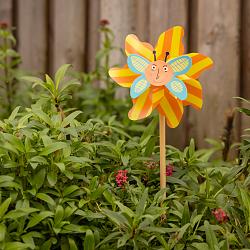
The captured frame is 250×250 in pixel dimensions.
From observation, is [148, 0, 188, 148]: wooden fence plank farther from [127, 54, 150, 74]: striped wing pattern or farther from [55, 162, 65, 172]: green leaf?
[55, 162, 65, 172]: green leaf

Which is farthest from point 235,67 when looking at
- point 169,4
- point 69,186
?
point 69,186

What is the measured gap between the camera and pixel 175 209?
1.61 metres

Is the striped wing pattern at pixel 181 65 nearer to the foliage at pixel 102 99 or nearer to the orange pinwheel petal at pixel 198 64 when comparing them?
the orange pinwheel petal at pixel 198 64

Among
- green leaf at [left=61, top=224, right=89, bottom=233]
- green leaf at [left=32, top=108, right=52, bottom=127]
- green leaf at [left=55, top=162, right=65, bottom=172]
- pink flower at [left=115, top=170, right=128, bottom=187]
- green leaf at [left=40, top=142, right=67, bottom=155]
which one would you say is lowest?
green leaf at [left=61, top=224, right=89, bottom=233]

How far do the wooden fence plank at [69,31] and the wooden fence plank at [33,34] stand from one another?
0.07 meters

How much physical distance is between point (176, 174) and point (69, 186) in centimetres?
33

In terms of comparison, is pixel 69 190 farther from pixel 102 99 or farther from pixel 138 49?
pixel 102 99

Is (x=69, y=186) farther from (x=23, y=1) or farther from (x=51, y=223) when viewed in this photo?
(x=23, y=1)

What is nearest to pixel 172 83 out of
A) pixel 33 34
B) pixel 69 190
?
pixel 69 190

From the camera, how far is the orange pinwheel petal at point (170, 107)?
5.38 ft

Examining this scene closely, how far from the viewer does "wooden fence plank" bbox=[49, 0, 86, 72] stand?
135 inches

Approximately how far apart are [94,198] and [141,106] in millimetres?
269

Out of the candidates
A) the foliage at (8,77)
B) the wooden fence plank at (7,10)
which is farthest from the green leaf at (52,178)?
the wooden fence plank at (7,10)

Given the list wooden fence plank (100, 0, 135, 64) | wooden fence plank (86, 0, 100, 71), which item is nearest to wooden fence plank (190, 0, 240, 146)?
wooden fence plank (100, 0, 135, 64)
